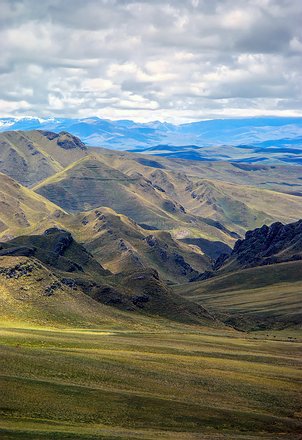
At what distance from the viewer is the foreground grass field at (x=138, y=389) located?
83.1m

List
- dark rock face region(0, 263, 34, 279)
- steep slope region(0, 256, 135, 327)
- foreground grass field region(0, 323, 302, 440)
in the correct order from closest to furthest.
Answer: foreground grass field region(0, 323, 302, 440)
steep slope region(0, 256, 135, 327)
dark rock face region(0, 263, 34, 279)

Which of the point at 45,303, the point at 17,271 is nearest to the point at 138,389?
the point at 45,303

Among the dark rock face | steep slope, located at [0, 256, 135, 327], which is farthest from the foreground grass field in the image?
the dark rock face

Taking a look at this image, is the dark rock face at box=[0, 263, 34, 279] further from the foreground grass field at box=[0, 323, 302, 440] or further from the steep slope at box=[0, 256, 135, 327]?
the foreground grass field at box=[0, 323, 302, 440]

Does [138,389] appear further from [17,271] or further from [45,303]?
[17,271]

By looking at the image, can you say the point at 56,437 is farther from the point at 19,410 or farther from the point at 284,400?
the point at 284,400

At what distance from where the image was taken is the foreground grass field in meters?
83.1

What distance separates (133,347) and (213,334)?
48712 millimetres

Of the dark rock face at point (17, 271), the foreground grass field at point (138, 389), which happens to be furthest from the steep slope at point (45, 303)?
the foreground grass field at point (138, 389)

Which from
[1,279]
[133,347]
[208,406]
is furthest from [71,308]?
[208,406]

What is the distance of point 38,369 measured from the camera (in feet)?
336

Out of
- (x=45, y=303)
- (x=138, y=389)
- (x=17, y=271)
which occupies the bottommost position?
(x=45, y=303)

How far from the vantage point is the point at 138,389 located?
335 ft

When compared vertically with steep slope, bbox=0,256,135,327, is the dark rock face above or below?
above
